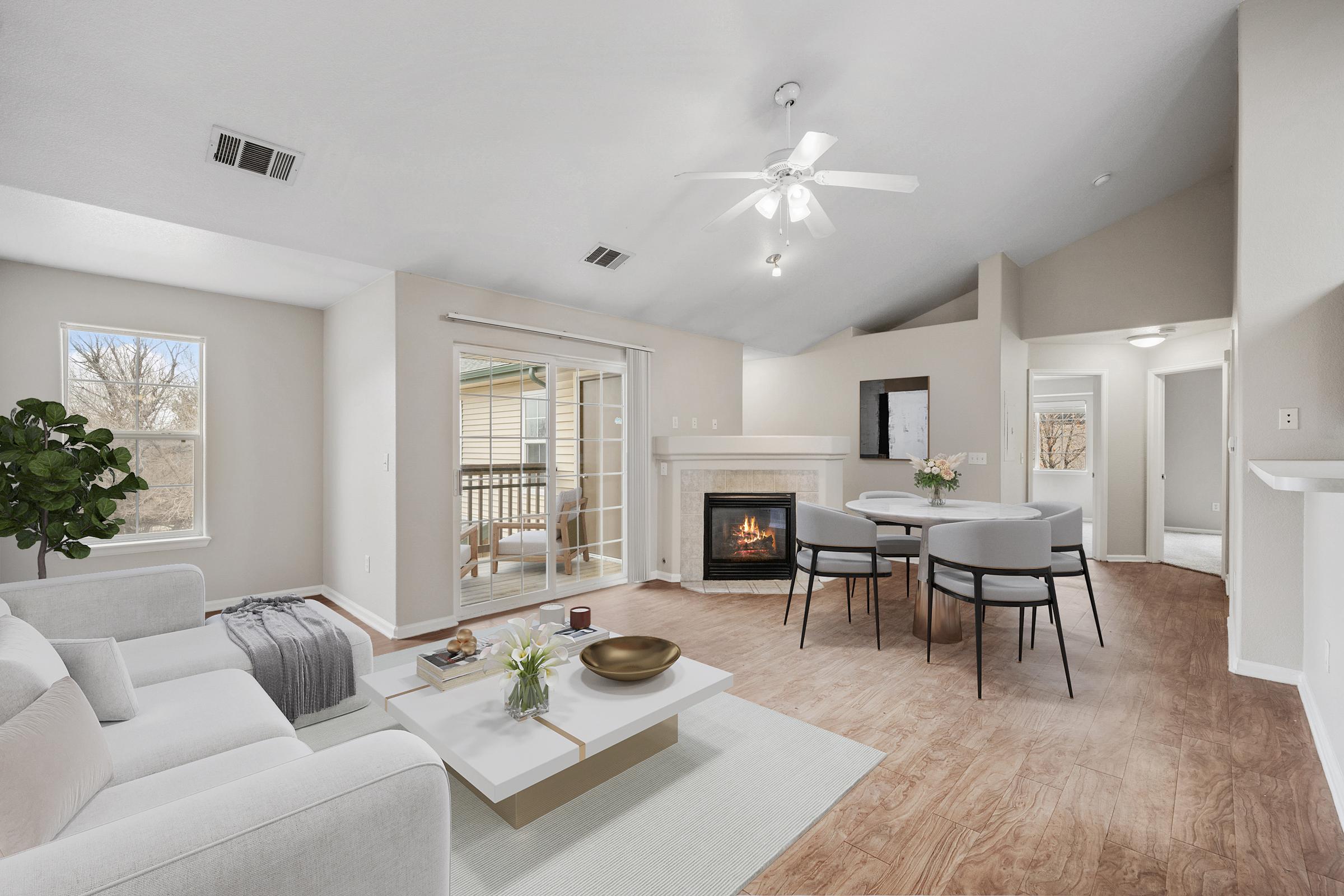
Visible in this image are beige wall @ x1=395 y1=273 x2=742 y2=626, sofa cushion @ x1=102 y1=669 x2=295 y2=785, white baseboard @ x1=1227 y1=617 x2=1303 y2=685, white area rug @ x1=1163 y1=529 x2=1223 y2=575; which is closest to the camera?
sofa cushion @ x1=102 y1=669 x2=295 y2=785

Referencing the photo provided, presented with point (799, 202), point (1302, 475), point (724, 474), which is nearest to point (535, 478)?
point (724, 474)

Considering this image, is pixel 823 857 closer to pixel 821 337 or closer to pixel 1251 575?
pixel 1251 575

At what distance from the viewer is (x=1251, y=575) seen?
3.00 meters

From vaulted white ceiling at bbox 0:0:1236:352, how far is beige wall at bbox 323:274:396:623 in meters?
0.60

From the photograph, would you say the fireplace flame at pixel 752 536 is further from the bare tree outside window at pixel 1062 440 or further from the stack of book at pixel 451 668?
the bare tree outside window at pixel 1062 440

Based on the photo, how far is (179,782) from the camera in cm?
144

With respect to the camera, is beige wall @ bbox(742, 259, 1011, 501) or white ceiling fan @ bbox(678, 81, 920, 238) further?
beige wall @ bbox(742, 259, 1011, 501)

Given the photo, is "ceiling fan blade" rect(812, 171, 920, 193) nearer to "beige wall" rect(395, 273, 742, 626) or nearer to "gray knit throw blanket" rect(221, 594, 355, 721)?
"beige wall" rect(395, 273, 742, 626)

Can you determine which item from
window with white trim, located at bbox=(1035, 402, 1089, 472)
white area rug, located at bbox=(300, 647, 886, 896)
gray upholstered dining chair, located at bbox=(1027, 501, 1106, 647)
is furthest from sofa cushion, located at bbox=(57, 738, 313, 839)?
window with white trim, located at bbox=(1035, 402, 1089, 472)

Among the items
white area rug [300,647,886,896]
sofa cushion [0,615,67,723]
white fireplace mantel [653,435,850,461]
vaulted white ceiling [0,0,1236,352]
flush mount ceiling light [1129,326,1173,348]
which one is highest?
vaulted white ceiling [0,0,1236,352]

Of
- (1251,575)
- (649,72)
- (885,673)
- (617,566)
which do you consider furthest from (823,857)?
(617,566)

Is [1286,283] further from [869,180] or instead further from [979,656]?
[979,656]

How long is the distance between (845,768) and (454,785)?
1415 mm

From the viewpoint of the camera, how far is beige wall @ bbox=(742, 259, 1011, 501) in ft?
18.0
